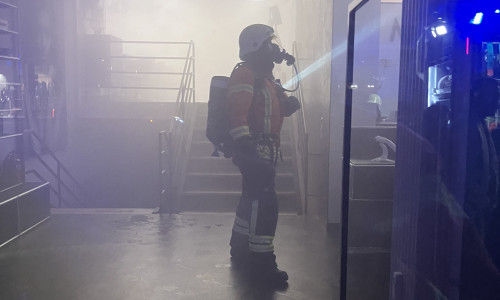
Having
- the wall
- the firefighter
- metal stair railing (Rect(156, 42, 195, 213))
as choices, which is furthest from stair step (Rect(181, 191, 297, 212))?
the firefighter

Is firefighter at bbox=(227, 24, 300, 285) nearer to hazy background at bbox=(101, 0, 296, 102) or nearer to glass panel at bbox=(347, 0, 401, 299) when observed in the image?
glass panel at bbox=(347, 0, 401, 299)

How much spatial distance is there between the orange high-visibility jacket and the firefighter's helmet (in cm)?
15

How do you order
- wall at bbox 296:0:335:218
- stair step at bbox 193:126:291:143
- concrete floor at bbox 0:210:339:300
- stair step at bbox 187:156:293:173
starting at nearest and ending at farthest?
concrete floor at bbox 0:210:339:300 < wall at bbox 296:0:335:218 < stair step at bbox 187:156:293:173 < stair step at bbox 193:126:291:143

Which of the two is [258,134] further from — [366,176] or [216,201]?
[216,201]

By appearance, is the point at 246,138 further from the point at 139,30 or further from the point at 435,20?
the point at 139,30

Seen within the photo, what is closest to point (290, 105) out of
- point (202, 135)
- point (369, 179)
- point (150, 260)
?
point (369, 179)

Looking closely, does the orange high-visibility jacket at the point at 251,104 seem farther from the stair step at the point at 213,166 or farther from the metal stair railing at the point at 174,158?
the stair step at the point at 213,166

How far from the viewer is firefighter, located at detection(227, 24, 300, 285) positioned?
3553 mm

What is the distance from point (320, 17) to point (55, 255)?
4.00m

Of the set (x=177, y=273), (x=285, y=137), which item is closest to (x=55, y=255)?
(x=177, y=273)

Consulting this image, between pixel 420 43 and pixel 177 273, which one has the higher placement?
pixel 420 43

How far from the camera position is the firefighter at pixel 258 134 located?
3.55 m

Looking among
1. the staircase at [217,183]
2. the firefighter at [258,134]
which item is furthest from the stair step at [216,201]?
the firefighter at [258,134]

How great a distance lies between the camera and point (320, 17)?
19.1 ft
